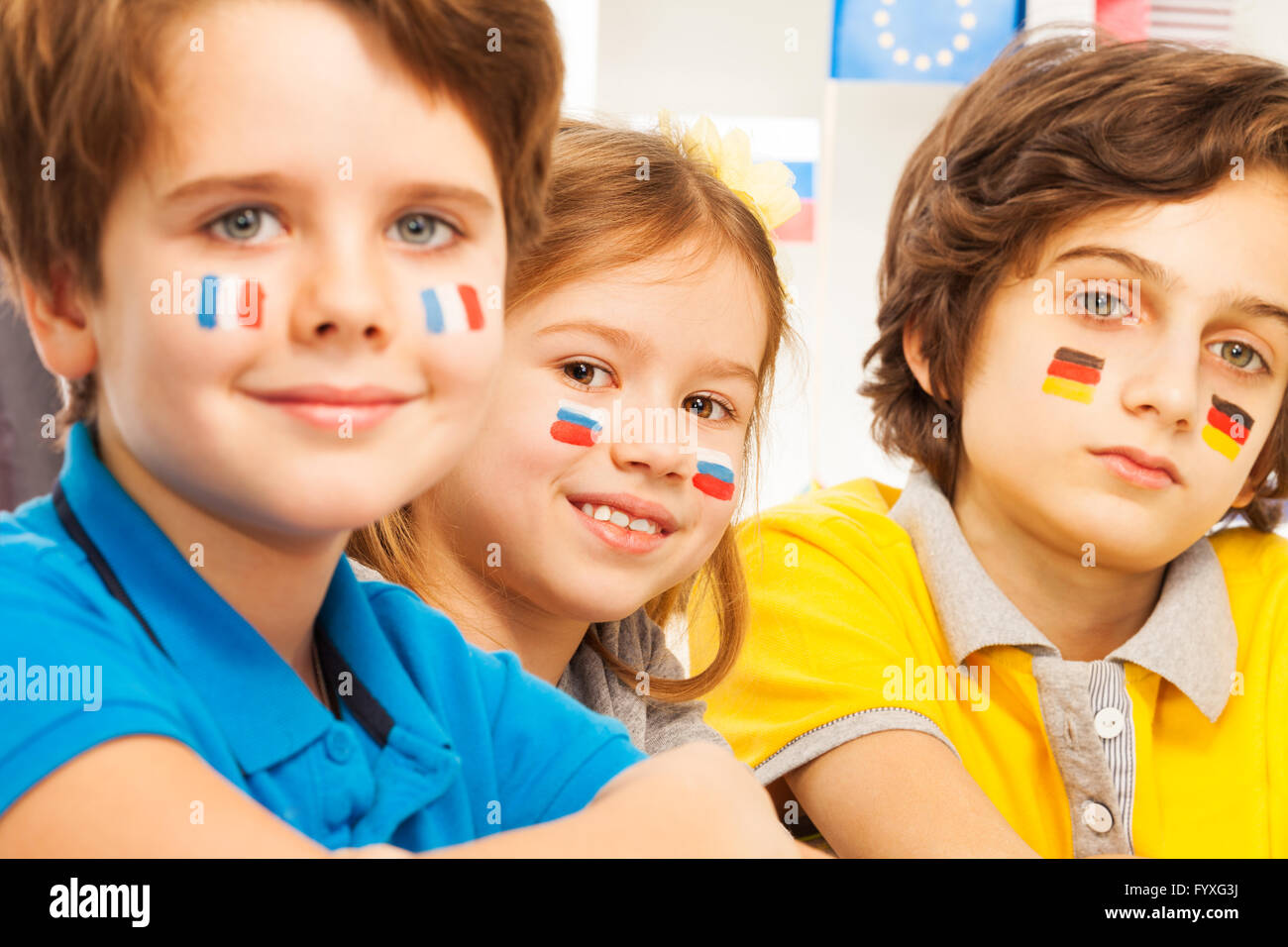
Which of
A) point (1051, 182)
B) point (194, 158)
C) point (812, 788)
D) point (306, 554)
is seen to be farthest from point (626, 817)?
point (1051, 182)

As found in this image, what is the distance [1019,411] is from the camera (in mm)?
963

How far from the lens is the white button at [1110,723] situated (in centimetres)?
96

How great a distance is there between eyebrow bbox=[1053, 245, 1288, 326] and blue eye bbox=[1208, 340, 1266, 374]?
3cm

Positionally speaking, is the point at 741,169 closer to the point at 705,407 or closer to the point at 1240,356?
the point at 705,407

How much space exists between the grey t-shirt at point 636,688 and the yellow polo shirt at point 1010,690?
65 mm

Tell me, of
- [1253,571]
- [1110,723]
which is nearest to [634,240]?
[1110,723]

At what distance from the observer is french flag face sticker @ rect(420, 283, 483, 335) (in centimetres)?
46

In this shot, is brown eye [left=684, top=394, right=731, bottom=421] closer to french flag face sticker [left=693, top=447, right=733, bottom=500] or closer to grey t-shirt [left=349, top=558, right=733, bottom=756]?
french flag face sticker [left=693, top=447, right=733, bottom=500]

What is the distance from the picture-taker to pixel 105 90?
0.44 meters

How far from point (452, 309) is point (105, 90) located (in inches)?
5.3

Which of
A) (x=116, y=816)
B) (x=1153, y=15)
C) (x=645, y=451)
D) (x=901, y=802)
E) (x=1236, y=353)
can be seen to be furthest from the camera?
(x=1153, y=15)

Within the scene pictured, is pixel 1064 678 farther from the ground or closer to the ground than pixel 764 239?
closer to the ground
